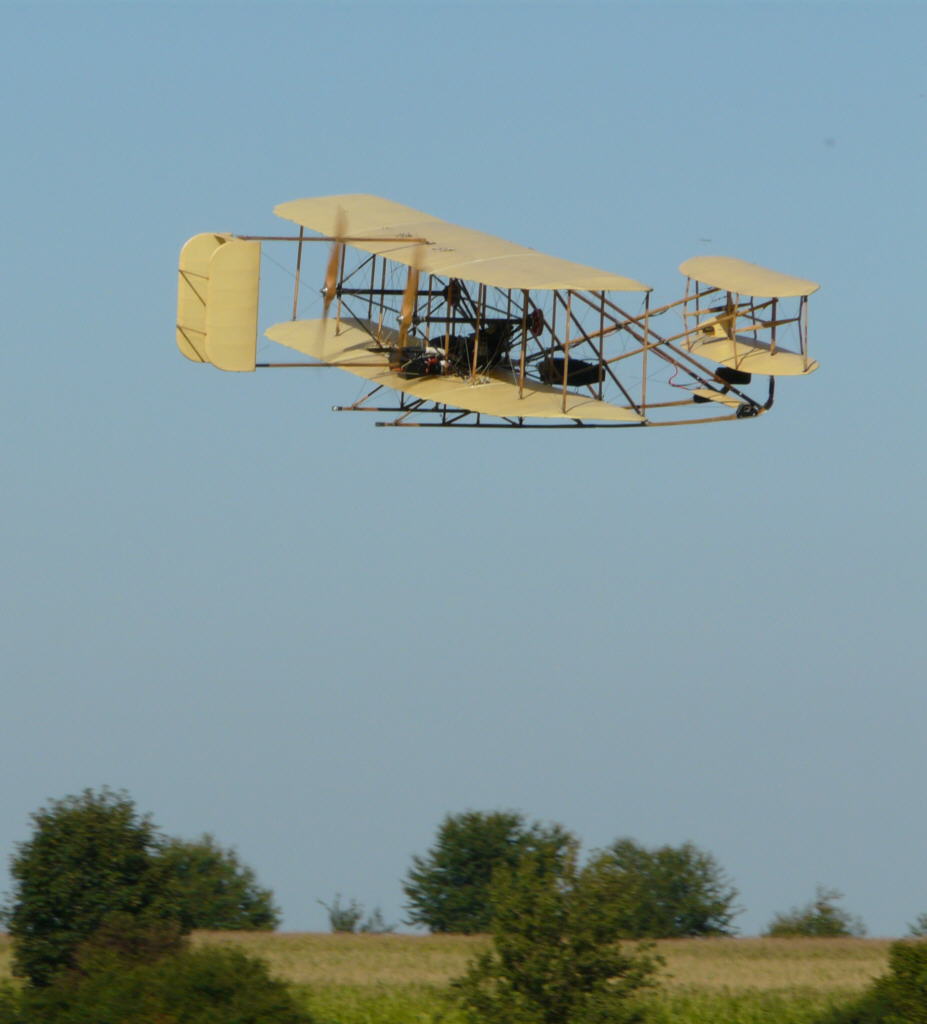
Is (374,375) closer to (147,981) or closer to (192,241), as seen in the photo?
(192,241)

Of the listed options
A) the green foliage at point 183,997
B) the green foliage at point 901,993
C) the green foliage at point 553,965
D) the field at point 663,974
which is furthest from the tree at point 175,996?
the green foliage at point 901,993

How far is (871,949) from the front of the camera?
40531 mm

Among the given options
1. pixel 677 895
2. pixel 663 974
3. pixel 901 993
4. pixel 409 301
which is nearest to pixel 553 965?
pixel 901 993

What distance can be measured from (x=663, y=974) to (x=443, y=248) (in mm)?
14906

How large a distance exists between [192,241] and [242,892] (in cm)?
3648

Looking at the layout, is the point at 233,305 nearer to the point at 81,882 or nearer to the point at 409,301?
the point at 409,301

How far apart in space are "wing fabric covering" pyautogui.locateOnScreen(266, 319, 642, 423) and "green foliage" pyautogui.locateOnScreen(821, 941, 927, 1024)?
8329 millimetres

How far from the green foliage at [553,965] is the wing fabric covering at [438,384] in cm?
686

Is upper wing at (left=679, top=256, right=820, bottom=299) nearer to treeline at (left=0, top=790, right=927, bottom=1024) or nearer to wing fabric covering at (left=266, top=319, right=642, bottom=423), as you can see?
wing fabric covering at (left=266, top=319, right=642, bottom=423)

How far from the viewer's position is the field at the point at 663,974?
1199 inches

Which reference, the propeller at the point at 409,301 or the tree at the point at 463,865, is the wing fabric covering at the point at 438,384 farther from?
the tree at the point at 463,865

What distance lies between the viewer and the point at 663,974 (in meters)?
34.4

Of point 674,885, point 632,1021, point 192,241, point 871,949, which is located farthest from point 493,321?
point 674,885

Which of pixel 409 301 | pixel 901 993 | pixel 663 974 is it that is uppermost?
pixel 409 301
